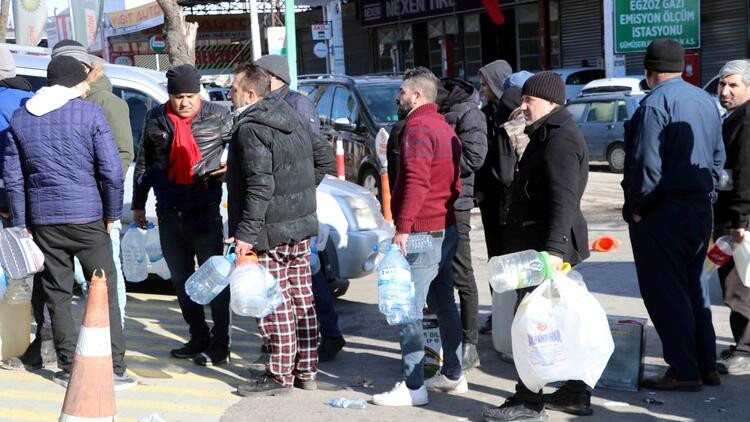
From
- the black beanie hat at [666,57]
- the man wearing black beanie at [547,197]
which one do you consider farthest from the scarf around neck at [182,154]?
the black beanie hat at [666,57]

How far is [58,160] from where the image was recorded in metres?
5.69

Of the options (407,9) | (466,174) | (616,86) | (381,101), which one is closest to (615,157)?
(616,86)

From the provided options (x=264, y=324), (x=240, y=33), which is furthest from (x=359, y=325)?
(x=240, y=33)

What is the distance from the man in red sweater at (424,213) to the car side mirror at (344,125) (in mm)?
7997

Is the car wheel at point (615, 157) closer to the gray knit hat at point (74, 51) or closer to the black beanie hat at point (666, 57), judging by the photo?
the gray knit hat at point (74, 51)

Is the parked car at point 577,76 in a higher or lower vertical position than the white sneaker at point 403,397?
higher

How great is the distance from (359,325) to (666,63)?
330cm

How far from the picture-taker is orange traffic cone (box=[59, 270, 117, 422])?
4.61 m

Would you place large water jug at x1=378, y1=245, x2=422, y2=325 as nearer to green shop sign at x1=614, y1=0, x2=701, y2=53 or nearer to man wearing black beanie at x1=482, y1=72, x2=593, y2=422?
man wearing black beanie at x1=482, y1=72, x2=593, y2=422

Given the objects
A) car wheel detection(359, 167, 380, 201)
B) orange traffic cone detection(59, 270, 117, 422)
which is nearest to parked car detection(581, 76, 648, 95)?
car wheel detection(359, 167, 380, 201)

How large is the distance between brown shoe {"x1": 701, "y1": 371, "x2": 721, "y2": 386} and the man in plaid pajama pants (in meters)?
2.32

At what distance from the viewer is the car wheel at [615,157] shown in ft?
60.8

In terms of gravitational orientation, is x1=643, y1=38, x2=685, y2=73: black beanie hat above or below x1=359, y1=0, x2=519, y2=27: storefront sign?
below

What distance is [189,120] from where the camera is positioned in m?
6.39
